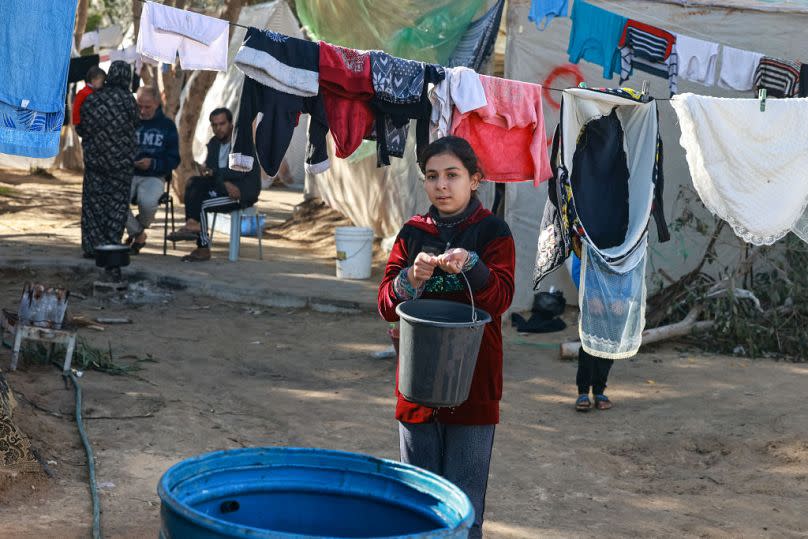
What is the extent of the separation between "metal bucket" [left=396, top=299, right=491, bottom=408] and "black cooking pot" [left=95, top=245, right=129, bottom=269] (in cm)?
598

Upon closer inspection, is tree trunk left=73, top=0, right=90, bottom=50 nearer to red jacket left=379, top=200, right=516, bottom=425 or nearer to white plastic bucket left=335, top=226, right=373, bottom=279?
white plastic bucket left=335, top=226, right=373, bottom=279

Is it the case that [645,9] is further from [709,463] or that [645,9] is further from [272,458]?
[272,458]

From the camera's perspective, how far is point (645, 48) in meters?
6.30

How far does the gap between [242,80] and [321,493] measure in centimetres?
1383

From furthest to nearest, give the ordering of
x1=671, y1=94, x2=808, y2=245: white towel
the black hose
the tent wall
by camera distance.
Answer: the tent wall < x1=671, y1=94, x2=808, y2=245: white towel < the black hose

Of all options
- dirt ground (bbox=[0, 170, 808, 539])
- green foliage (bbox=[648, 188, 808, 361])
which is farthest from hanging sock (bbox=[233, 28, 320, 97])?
green foliage (bbox=[648, 188, 808, 361])

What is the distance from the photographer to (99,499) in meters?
4.19

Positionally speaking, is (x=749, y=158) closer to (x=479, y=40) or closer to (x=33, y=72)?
(x=479, y=40)

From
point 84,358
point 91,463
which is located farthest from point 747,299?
→ point 91,463

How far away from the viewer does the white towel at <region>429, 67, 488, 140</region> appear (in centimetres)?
546

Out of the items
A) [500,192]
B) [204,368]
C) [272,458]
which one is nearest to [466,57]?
[500,192]

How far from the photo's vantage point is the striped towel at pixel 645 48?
20.6ft

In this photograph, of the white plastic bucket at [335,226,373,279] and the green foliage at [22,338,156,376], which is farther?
the white plastic bucket at [335,226,373,279]

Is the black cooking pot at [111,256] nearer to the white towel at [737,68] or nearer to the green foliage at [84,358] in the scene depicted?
the green foliage at [84,358]
